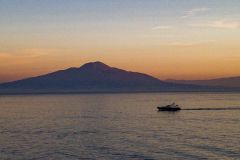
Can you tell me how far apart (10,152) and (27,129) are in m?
20.9

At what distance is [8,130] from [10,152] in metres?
20.1

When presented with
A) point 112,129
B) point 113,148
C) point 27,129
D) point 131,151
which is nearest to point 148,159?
point 131,151

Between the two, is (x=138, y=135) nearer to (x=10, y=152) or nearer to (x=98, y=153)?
(x=98, y=153)

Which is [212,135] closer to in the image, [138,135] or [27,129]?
[138,135]

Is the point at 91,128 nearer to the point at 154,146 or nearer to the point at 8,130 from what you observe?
the point at 8,130

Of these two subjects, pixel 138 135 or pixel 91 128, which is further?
pixel 91 128

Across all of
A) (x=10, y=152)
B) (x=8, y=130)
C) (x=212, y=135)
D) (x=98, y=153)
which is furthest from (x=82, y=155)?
(x=8, y=130)

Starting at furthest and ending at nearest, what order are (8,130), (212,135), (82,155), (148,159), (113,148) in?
(8,130) < (212,135) < (113,148) < (82,155) < (148,159)

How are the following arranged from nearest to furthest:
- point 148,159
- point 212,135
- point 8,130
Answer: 1. point 148,159
2. point 212,135
3. point 8,130

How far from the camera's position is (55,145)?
46625mm

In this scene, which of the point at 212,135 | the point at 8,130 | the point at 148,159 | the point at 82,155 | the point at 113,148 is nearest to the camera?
the point at 148,159

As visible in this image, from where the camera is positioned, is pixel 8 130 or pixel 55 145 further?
pixel 8 130

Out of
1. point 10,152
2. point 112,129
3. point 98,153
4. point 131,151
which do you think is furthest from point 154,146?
point 112,129

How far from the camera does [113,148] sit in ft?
146
